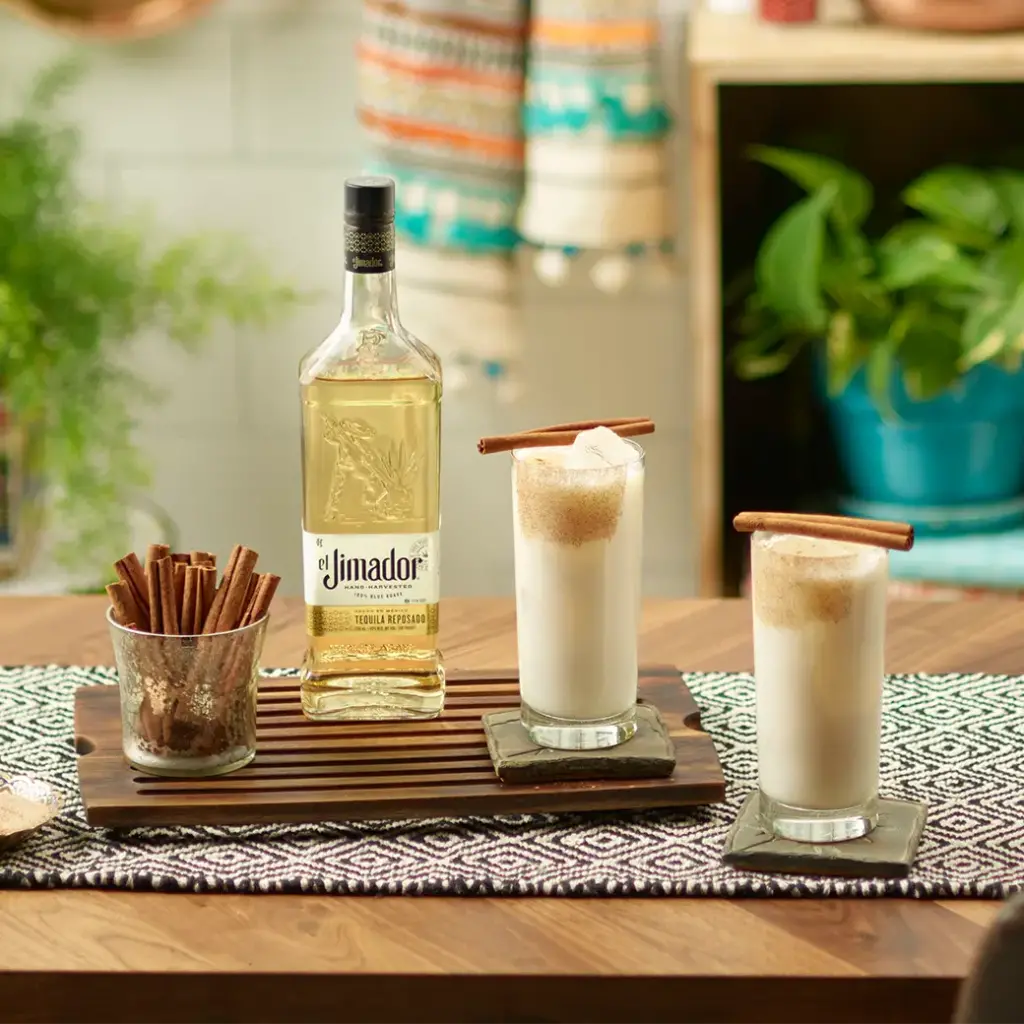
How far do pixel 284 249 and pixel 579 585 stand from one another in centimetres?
174

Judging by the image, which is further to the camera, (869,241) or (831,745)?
(869,241)

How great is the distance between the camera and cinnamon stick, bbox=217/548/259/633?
107 centimetres

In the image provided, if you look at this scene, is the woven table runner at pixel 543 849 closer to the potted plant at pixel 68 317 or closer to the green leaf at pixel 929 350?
the green leaf at pixel 929 350

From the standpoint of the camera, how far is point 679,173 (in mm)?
2592

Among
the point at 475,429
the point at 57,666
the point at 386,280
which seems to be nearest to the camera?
the point at 386,280

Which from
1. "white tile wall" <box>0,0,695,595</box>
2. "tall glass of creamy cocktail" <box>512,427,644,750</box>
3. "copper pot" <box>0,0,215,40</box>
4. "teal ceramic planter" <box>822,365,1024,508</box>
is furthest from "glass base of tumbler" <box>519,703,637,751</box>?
"copper pot" <box>0,0,215,40</box>

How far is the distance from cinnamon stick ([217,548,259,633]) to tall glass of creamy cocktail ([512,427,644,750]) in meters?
0.17

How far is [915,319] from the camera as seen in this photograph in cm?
223

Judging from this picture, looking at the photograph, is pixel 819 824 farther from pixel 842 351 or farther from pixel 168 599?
pixel 842 351

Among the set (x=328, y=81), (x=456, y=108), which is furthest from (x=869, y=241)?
(x=328, y=81)

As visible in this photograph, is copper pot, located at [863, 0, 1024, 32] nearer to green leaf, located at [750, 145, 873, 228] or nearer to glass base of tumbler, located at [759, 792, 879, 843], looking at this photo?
green leaf, located at [750, 145, 873, 228]

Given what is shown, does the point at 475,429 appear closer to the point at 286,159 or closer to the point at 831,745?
the point at 286,159

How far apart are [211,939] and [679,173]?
1.88 metres

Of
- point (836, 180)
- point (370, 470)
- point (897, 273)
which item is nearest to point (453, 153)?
point (836, 180)
